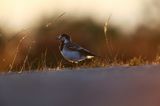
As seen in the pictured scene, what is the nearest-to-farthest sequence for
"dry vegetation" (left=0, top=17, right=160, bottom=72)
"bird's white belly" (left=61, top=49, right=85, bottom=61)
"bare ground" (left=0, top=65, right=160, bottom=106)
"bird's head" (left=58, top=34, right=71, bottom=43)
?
"bare ground" (left=0, top=65, right=160, bottom=106), "dry vegetation" (left=0, top=17, right=160, bottom=72), "bird's white belly" (left=61, top=49, right=85, bottom=61), "bird's head" (left=58, top=34, right=71, bottom=43)

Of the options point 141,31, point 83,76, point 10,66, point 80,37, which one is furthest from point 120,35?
point 83,76

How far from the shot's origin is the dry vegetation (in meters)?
16.0

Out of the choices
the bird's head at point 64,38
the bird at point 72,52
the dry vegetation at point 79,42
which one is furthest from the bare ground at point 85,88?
the bird's head at point 64,38

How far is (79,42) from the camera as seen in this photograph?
35656 millimetres

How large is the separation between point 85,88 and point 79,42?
2355 cm

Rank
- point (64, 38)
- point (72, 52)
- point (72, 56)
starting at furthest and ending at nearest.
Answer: point (64, 38)
point (72, 52)
point (72, 56)

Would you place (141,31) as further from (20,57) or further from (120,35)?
(20,57)

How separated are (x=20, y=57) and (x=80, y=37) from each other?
715 inches

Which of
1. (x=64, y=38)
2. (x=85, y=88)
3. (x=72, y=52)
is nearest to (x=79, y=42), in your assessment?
(x=64, y=38)

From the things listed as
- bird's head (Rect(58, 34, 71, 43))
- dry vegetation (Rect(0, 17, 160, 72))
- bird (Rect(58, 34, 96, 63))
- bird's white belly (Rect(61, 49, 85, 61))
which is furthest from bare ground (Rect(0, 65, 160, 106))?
bird's head (Rect(58, 34, 71, 43))

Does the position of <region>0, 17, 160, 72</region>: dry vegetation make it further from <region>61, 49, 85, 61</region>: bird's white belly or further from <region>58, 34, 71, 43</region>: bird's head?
<region>58, 34, 71, 43</region>: bird's head

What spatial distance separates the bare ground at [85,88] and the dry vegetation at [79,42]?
1.75 m

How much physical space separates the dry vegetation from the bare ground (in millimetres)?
1752

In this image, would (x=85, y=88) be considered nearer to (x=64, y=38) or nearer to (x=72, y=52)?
(x=72, y=52)
